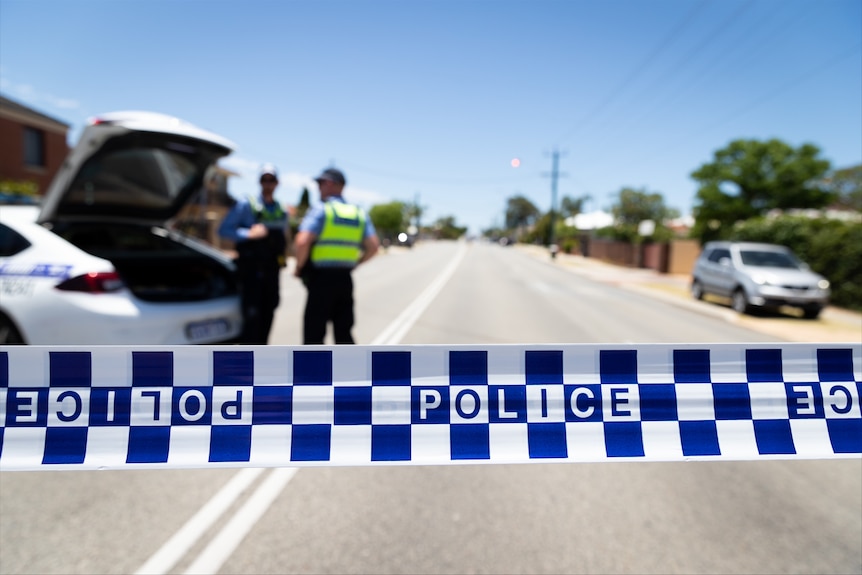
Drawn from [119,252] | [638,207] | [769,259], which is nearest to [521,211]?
[638,207]

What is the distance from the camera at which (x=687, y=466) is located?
387 centimetres

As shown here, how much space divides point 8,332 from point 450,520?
10.9 feet

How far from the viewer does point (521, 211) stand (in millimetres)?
162750

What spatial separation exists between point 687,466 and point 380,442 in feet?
8.60

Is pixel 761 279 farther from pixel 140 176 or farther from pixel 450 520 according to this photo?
pixel 140 176

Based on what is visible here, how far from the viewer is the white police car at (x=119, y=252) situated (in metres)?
3.93

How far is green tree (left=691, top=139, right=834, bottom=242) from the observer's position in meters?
29.5

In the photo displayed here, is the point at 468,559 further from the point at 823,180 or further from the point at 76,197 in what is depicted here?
the point at 823,180

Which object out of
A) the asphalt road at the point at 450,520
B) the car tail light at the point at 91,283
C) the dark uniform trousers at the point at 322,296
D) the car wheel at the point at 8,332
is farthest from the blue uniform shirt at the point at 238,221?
the asphalt road at the point at 450,520

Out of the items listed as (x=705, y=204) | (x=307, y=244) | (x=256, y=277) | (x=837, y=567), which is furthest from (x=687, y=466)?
(x=705, y=204)

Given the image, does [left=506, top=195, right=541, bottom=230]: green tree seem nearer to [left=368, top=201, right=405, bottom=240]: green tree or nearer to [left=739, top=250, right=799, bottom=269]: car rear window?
[left=368, top=201, right=405, bottom=240]: green tree

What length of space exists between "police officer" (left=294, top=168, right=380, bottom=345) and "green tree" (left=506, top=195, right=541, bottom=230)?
159 meters

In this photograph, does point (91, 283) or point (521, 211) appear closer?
point (91, 283)

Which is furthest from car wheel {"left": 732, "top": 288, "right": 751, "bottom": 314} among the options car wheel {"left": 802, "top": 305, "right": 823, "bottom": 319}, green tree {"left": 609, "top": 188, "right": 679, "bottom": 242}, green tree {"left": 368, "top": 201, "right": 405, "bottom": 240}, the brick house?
green tree {"left": 368, "top": 201, "right": 405, "bottom": 240}
